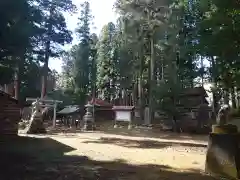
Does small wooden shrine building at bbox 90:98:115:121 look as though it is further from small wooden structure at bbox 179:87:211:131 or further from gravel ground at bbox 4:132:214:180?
gravel ground at bbox 4:132:214:180

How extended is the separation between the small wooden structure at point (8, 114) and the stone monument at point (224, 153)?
35.4 ft

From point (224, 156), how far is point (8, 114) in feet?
38.0

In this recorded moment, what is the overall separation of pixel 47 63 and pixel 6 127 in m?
19.0

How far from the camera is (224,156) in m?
9.29

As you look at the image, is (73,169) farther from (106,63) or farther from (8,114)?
(106,63)

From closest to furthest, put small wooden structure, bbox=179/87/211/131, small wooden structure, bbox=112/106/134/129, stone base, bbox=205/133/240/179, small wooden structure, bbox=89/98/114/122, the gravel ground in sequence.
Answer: the gravel ground < stone base, bbox=205/133/240/179 < small wooden structure, bbox=179/87/211/131 < small wooden structure, bbox=112/106/134/129 < small wooden structure, bbox=89/98/114/122

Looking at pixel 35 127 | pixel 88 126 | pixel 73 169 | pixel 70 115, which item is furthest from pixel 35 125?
pixel 70 115

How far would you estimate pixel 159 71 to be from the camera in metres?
46.4

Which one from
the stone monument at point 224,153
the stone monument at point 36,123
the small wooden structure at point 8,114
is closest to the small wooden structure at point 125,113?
the stone monument at point 36,123

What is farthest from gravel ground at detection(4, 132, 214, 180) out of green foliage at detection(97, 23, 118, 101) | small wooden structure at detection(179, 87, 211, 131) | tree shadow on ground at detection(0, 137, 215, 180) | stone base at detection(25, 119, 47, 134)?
green foliage at detection(97, 23, 118, 101)

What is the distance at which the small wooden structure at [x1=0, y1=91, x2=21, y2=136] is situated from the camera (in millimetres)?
15632

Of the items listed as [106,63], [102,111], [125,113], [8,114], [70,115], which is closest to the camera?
[8,114]

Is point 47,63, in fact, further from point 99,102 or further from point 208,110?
point 208,110

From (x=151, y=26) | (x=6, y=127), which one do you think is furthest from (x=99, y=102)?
(x=6, y=127)
